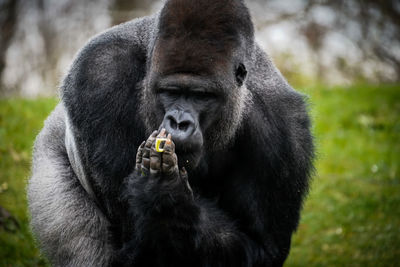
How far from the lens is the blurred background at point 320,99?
6.48m

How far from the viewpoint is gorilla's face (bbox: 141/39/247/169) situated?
3633mm

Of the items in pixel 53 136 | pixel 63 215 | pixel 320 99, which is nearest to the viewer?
pixel 63 215

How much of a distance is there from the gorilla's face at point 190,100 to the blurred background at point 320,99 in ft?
3.79

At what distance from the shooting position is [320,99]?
420 inches

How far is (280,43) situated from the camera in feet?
44.9

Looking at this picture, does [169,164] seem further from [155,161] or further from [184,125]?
[184,125]

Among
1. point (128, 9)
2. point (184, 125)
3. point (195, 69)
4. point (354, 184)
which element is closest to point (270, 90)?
point (195, 69)

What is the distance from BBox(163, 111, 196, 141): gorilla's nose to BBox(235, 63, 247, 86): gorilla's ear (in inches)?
28.5

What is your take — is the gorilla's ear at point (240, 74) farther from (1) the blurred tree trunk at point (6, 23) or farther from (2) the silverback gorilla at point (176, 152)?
(1) the blurred tree trunk at point (6, 23)

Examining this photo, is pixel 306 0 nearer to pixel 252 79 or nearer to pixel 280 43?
pixel 280 43

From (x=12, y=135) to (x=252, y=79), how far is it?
444 cm

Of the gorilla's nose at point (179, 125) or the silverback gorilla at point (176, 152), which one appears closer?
the gorilla's nose at point (179, 125)

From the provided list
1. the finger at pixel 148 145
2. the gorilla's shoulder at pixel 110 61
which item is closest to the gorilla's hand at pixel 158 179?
the finger at pixel 148 145

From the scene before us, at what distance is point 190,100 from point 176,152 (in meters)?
0.39
